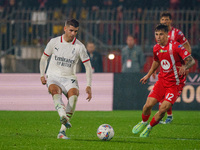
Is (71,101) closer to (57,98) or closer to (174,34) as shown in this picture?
(57,98)

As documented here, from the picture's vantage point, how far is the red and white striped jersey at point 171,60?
8.63 m

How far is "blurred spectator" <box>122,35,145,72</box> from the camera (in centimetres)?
1517

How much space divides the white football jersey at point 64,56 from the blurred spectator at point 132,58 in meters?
6.96

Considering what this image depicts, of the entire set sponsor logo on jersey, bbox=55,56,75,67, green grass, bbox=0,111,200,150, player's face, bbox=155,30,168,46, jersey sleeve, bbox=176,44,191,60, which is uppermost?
player's face, bbox=155,30,168,46

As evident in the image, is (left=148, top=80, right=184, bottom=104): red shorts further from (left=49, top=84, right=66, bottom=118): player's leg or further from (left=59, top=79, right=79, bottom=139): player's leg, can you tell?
(left=49, top=84, right=66, bottom=118): player's leg

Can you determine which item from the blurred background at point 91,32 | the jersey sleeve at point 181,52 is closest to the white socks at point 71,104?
the jersey sleeve at point 181,52

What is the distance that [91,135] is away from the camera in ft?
27.7

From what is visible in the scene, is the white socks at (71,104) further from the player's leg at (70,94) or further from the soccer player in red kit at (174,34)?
the soccer player in red kit at (174,34)

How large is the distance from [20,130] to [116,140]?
216 cm

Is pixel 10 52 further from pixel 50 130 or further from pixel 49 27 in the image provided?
pixel 50 130

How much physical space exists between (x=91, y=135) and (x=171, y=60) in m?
1.93

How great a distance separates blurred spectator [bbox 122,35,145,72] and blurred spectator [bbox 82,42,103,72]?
772mm

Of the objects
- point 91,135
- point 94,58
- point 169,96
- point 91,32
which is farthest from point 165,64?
point 91,32

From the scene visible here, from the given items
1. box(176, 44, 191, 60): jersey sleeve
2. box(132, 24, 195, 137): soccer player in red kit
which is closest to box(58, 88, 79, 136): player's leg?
→ box(132, 24, 195, 137): soccer player in red kit
